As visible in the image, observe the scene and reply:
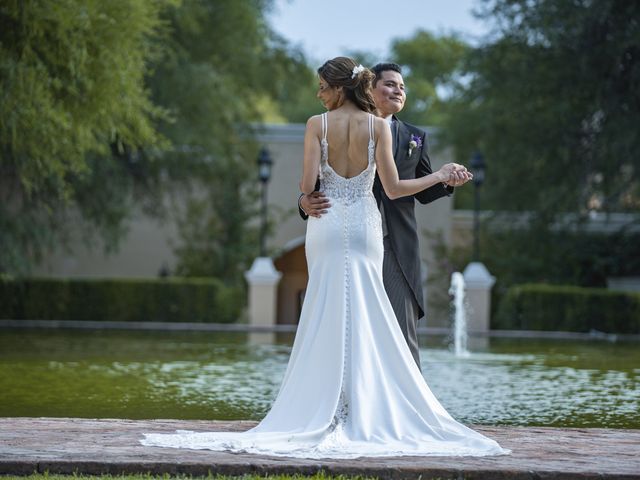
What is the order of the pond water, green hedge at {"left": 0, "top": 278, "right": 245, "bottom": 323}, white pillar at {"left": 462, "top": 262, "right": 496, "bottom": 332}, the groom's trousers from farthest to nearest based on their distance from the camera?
green hedge at {"left": 0, "top": 278, "right": 245, "bottom": 323} < white pillar at {"left": 462, "top": 262, "right": 496, "bottom": 332} < the pond water < the groom's trousers

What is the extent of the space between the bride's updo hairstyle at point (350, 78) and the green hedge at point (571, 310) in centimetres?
1754

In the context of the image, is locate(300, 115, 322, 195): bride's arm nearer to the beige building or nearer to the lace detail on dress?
the lace detail on dress

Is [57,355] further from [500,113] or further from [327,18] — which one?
[327,18]

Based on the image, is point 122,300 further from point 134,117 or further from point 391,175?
point 391,175

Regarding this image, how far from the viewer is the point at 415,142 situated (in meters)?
7.10

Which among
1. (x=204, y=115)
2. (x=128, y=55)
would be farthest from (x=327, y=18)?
(x=128, y=55)

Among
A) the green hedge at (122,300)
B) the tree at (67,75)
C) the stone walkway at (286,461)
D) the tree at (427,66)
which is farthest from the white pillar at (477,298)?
the tree at (427,66)

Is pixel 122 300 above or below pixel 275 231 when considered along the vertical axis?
below

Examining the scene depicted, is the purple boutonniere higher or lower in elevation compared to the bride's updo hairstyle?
lower

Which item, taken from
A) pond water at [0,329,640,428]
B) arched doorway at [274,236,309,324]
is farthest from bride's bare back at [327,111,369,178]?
arched doorway at [274,236,309,324]

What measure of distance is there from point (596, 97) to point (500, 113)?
2.87 m

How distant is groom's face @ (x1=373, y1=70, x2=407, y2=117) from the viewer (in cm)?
707

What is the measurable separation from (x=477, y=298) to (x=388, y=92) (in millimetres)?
17827

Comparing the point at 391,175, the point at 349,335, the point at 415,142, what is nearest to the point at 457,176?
the point at 391,175
